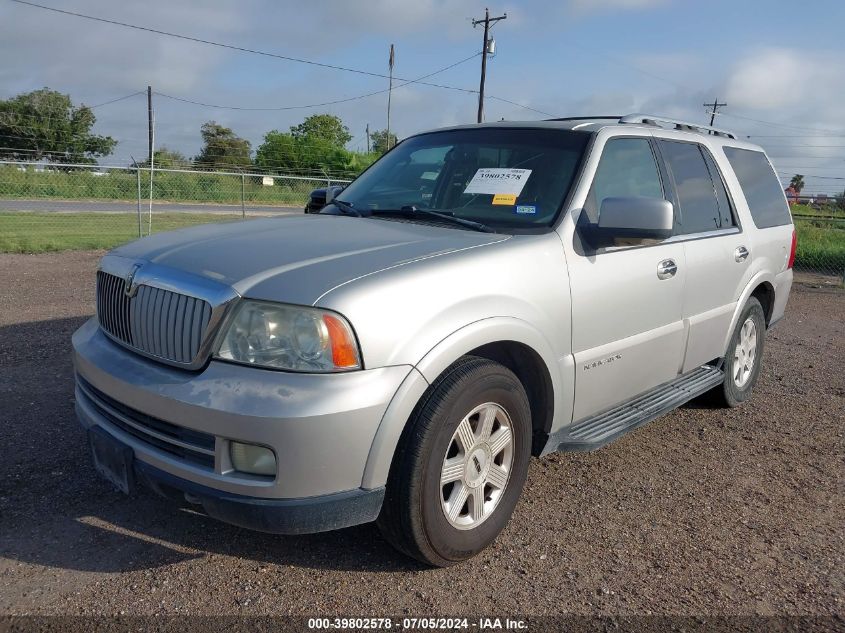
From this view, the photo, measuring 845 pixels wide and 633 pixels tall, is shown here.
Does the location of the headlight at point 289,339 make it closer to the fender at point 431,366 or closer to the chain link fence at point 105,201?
the fender at point 431,366

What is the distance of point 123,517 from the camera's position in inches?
127

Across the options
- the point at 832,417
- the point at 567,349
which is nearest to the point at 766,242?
the point at 832,417

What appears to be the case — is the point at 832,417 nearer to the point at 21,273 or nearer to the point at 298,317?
the point at 298,317

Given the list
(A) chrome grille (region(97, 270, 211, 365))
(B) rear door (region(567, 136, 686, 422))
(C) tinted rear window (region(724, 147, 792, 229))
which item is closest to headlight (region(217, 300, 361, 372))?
(A) chrome grille (region(97, 270, 211, 365))

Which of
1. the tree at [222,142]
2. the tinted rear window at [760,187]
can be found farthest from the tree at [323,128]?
the tinted rear window at [760,187]

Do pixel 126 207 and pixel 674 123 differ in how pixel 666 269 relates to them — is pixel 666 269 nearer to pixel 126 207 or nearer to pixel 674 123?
pixel 674 123

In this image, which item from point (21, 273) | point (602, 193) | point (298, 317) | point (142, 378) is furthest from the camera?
point (21, 273)

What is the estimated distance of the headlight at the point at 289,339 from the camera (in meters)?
2.39

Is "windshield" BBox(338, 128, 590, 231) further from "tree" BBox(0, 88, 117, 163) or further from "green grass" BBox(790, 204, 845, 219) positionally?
"tree" BBox(0, 88, 117, 163)

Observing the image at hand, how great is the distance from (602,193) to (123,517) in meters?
2.81

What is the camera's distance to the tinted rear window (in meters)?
4.97

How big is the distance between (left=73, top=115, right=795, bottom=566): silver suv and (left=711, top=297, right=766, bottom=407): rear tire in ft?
2.33

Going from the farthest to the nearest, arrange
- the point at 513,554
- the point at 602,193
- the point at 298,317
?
the point at 602,193 → the point at 513,554 → the point at 298,317

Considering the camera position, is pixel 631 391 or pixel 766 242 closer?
pixel 631 391
